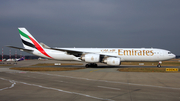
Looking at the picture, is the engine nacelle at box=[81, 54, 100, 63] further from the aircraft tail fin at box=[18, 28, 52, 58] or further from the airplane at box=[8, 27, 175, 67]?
the aircraft tail fin at box=[18, 28, 52, 58]

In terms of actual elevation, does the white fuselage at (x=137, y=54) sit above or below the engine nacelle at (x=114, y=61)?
above

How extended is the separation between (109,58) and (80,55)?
618cm

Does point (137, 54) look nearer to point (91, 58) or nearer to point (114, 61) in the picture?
point (114, 61)

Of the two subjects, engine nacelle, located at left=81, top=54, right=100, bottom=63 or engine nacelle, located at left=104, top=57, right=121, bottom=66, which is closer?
engine nacelle, located at left=104, top=57, right=121, bottom=66

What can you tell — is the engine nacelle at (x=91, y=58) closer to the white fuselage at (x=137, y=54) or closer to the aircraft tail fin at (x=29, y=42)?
the white fuselage at (x=137, y=54)

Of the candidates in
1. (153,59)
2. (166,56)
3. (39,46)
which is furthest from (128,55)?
(39,46)

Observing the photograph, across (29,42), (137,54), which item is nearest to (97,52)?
(137,54)

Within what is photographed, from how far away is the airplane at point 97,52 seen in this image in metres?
30.8

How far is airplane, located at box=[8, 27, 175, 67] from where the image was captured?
30844mm

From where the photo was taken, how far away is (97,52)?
33.9 meters

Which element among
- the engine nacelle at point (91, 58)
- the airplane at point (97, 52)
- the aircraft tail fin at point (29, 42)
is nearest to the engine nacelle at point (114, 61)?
→ the airplane at point (97, 52)

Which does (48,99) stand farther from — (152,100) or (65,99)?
(152,100)

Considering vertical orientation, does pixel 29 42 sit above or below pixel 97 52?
above

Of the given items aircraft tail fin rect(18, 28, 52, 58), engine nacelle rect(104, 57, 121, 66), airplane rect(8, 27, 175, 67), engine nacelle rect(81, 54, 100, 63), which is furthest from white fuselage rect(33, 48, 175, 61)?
aircraft tail fin rect(18, 28, 52, 58)
